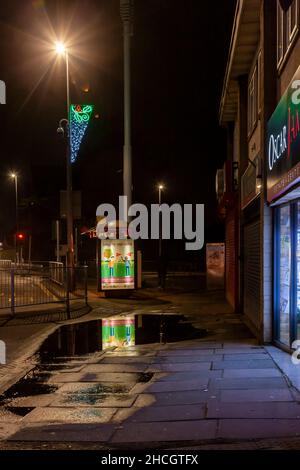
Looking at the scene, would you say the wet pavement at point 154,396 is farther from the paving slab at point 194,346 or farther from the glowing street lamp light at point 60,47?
the glowing street lamp light at point 60,47

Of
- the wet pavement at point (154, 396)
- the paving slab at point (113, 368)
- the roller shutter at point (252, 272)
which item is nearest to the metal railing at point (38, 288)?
the roller shutter at point (252, 272)

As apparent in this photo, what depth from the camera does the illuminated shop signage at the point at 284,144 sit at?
7355 mm

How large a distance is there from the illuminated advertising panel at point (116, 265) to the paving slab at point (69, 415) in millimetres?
13517

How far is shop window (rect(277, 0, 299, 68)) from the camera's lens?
8477 mm

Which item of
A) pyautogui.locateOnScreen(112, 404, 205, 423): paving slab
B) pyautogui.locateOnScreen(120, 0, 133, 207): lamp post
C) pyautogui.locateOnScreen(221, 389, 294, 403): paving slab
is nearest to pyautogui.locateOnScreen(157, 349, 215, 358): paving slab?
pyautogui.locateOnScreen(221, 389, 294, 403): paving slab

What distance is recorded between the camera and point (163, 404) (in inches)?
262

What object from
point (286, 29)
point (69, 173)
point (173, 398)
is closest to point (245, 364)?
point (173, 398)

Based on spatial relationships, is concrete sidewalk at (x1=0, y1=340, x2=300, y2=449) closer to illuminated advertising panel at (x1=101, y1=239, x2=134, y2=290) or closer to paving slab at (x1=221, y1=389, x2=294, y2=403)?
paving slab at (x1=221, y1=389, x2=294, y2=403)

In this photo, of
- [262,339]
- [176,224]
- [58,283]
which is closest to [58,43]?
[58,283]

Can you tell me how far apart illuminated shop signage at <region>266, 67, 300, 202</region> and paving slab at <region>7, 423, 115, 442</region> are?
12.7 ft

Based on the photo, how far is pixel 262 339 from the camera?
407 inches

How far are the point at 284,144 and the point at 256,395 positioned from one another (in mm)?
3681

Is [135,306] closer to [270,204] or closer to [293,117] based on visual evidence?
[270,204]

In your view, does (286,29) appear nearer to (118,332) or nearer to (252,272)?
(252,272)
